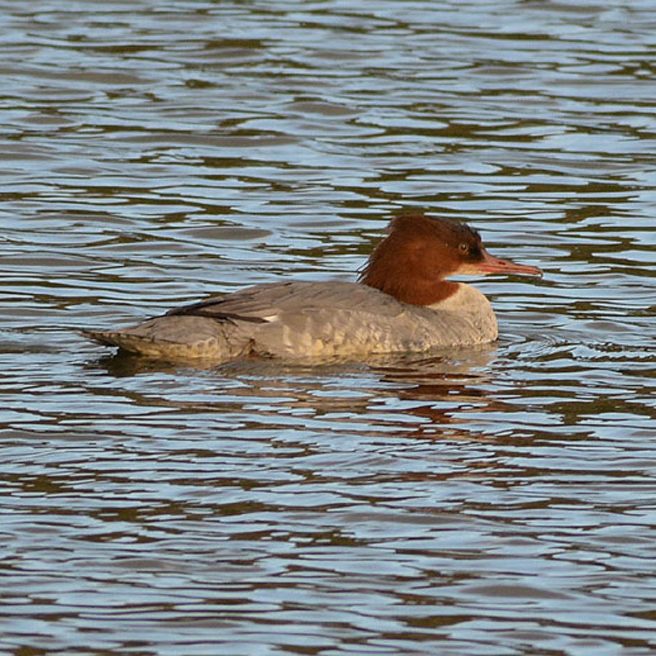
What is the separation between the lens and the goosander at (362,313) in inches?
424

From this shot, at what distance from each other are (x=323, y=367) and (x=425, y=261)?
4.03 feet

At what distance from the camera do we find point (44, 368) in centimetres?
1053

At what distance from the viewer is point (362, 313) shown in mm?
11172

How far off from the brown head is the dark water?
0.54m

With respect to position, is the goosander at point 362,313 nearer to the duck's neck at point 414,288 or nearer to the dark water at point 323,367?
the duck's neck at point 414,288

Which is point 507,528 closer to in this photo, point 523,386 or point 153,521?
point 153,521

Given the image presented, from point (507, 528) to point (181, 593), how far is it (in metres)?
1.41

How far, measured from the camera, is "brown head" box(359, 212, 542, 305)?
11.8 metres

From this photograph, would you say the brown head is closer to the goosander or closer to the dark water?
the goosander

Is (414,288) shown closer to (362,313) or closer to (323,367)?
(362,313)

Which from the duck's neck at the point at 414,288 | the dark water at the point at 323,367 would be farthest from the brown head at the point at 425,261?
the dark water at the point at 323,367

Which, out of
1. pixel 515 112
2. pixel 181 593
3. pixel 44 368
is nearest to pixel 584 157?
pixel 515 112

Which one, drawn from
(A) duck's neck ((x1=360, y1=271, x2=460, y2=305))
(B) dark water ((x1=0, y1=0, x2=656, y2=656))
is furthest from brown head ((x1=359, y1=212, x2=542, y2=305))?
(B) dark water ((x1=0, y1=0, x2=656, y2=656))

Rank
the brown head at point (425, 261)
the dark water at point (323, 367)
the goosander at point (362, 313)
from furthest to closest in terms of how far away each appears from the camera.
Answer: the brown head at point (425, 261)
the goosander at point (362, 313)
the dark water at point (323, 367)
